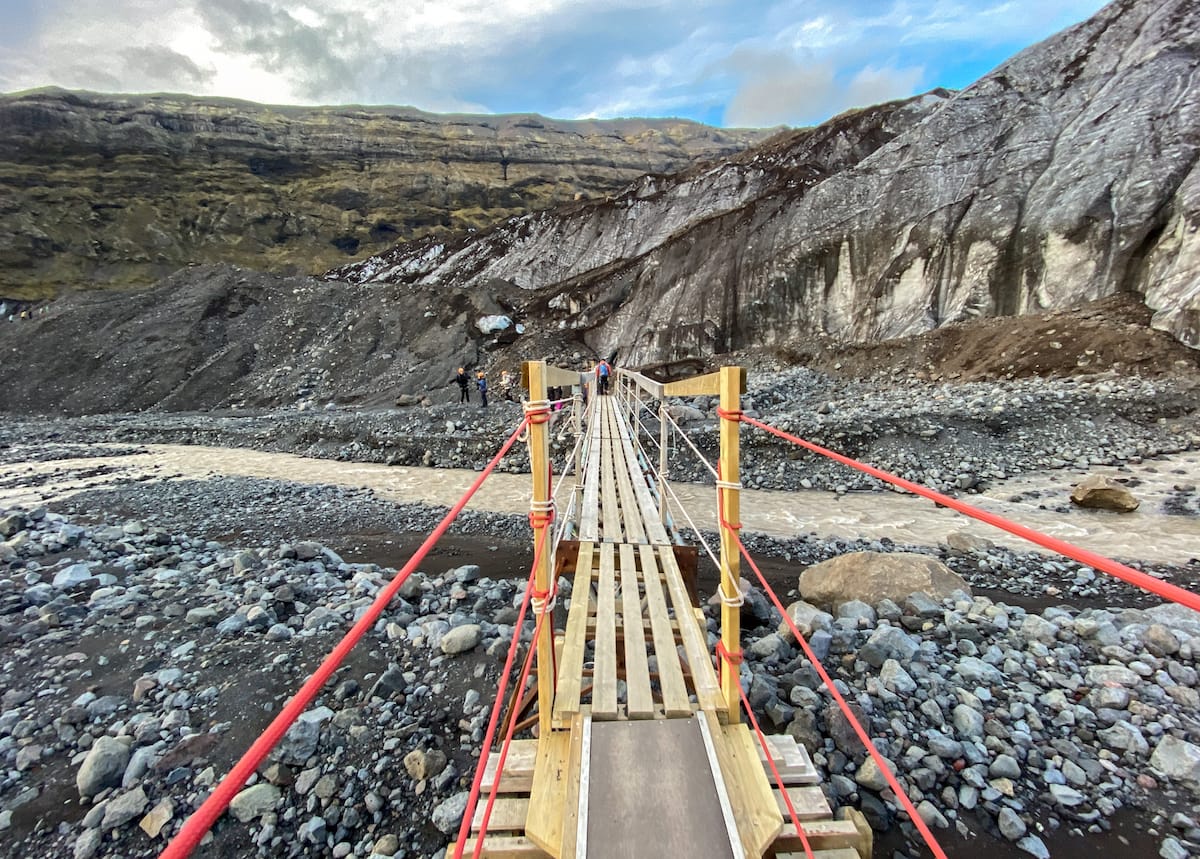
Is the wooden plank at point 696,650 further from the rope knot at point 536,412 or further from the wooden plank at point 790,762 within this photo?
the rope knot at point 536,412

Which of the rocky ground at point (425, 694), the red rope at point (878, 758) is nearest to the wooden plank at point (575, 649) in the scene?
the rocky ground at point (425, 694)

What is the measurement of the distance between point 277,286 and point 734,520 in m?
38.6

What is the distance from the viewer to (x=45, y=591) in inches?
221

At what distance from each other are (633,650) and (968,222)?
25.3 meters

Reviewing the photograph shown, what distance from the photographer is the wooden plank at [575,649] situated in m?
2.95

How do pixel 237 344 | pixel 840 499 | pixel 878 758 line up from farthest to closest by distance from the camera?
pixel 237 344
pixel 840 499
pixel 878 758

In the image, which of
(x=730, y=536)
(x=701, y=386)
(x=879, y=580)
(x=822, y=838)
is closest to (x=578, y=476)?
(x=701, y=386)

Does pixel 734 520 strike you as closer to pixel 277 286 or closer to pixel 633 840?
pixel 633 840

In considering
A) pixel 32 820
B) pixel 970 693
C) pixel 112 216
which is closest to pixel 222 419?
pixel 32 820

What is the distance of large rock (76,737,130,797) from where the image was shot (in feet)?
10.7

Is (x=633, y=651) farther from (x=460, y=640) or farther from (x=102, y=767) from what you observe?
(x=102, y=767)

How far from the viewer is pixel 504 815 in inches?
A: 96.9

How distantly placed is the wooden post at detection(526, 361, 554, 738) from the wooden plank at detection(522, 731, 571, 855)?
0.30 feet

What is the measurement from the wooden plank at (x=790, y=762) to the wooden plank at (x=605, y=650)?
2.80 feet
